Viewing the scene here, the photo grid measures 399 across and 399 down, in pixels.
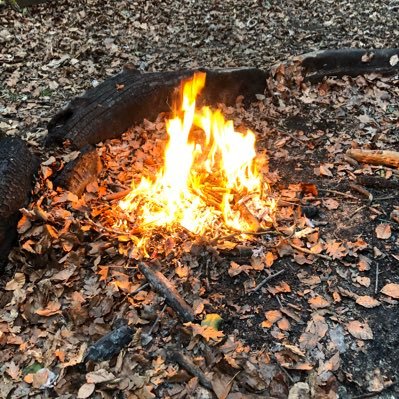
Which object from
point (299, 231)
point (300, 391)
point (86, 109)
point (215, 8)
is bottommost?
point (300, 391)

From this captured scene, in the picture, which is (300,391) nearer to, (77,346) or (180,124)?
(77,346)

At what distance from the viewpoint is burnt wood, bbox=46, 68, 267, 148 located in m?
5.85

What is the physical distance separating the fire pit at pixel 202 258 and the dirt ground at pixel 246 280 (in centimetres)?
2

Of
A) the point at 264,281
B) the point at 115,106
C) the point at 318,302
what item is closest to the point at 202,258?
→ the point at 264,281

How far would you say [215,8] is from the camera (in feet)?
31.9

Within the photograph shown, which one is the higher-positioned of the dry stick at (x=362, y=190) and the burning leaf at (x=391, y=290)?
the dry stick at (x=362, y=190)

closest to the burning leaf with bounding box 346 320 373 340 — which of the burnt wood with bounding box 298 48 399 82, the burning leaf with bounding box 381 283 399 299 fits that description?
the burning leaf with bounding box 381 283 399 299

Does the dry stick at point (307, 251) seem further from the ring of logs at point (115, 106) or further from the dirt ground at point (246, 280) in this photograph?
the ring of logs at point (115, 106)

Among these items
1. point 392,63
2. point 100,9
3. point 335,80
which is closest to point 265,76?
point 335,80

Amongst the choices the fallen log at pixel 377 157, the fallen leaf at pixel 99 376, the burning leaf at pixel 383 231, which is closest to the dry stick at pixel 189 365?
the fallen leaf at pixel 99 376

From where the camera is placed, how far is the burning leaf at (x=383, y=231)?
197 inches

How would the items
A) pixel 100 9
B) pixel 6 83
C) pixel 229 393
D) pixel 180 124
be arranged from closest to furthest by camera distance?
1. pixel 229 393
2. pixel 180 124
3. pixel 6 83
4. pixel 100 9

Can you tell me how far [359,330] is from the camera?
4172mm

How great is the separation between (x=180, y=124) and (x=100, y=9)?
5.23m
